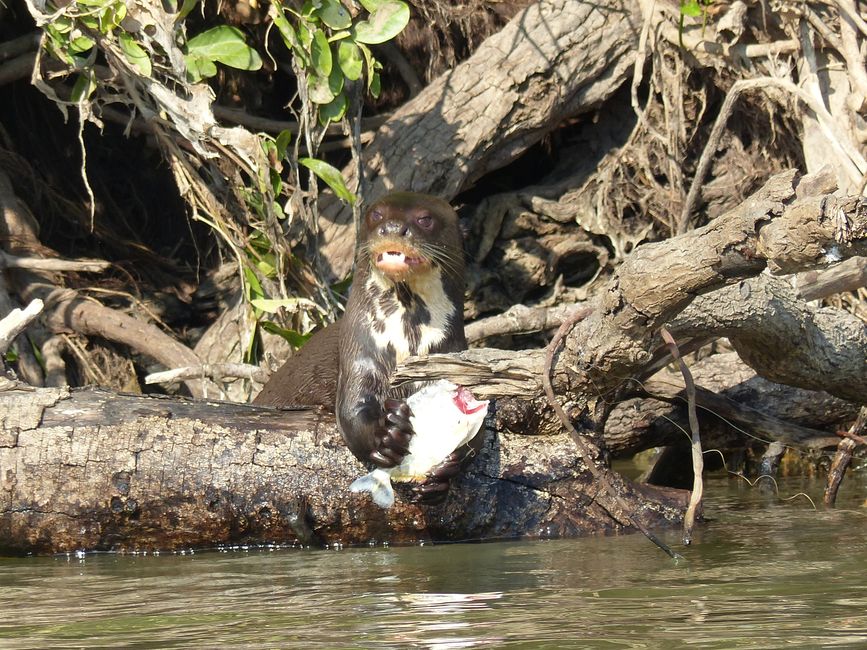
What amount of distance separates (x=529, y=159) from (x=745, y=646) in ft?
14.8

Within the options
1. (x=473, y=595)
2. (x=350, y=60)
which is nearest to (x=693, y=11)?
(x=350, y=60)

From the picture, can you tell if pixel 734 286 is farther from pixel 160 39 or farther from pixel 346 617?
pixel 160 39

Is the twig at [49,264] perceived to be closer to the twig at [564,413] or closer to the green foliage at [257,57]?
the green foliage at [257,57]

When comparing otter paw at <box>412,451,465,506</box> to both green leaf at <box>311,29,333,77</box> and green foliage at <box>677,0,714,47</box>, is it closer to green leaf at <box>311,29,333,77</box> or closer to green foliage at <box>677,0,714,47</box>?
green leaf at <box>311,29,333,77</box>

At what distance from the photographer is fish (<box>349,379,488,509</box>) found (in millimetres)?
3617

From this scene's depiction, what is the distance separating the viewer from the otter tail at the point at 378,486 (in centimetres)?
375

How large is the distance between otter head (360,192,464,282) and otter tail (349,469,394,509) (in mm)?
581

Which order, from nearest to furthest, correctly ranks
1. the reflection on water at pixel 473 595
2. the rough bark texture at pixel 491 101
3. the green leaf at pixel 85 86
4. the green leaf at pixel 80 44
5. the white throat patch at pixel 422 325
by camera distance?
the reflection on water at pixel 473 595, the white throat patch at pixel 422 325, the green leaf at pixel 80 44, the green leaf at pixel 85 86, the rough bark texture at pixel 491 101

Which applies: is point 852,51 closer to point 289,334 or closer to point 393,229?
point 393,229

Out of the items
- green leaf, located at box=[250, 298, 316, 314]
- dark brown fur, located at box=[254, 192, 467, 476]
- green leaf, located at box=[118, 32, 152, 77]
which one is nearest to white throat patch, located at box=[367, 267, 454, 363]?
dark brown fur, located at box=[254, 192, 467, 476]

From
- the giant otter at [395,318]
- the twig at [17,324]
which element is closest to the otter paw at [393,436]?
the giant otter at [395,318]

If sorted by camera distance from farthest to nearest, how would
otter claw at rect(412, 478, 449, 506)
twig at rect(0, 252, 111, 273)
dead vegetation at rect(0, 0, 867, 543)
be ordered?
twig at rect(0, 252, 111, 273), dead vegetation at rect(0, 0, 867, 543), otter claw at rect(412, 478, 449, 506)

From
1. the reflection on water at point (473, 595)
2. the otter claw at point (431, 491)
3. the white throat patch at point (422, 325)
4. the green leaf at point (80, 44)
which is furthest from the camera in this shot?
the green leaf at point (80, 44)

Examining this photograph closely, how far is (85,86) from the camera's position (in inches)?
191
